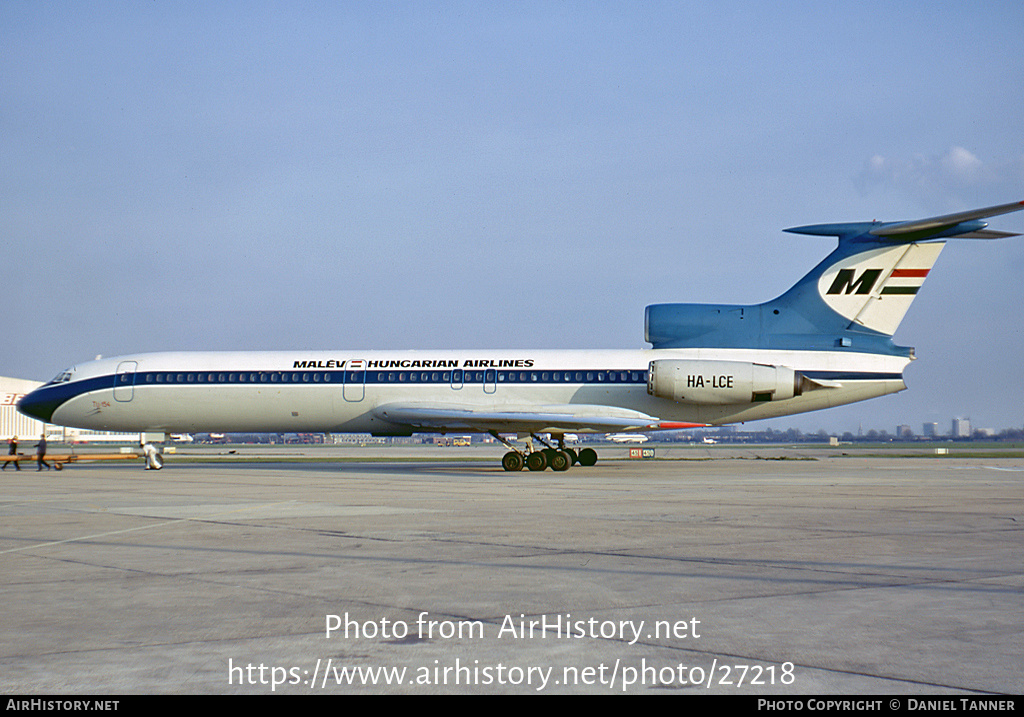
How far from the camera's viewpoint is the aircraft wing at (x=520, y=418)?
25266 millimetres

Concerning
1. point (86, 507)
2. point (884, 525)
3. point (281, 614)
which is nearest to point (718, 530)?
point (884, 525)

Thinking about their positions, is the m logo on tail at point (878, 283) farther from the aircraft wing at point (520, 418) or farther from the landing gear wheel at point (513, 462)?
the landing gear wheel at point (513, 462)

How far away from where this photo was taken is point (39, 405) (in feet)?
99.8

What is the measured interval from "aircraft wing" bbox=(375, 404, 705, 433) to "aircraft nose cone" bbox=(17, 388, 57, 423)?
1216cm

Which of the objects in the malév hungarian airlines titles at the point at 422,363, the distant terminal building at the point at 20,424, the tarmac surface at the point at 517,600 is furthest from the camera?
the distant terminal building at the point at 20,424

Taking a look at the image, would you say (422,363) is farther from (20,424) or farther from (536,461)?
(20,424)

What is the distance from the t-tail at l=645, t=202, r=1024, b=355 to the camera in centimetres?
2509

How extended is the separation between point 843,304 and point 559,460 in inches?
391

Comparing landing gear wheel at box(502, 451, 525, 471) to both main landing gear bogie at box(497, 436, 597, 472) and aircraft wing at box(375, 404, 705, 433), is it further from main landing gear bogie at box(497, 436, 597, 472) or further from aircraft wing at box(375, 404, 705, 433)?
aircraft wing at box(375, 404, 705, 433)

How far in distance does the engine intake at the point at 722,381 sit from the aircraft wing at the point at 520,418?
1184mm

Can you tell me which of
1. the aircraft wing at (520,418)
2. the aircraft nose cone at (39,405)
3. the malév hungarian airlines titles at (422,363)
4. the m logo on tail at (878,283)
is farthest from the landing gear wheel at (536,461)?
the aircraft nose cone at (39,405)

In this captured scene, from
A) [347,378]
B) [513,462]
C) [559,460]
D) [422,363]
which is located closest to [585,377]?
[559,460]

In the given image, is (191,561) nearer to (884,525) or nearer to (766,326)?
(884,525)

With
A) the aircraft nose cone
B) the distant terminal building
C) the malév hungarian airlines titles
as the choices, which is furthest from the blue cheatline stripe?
the distant terminal building
